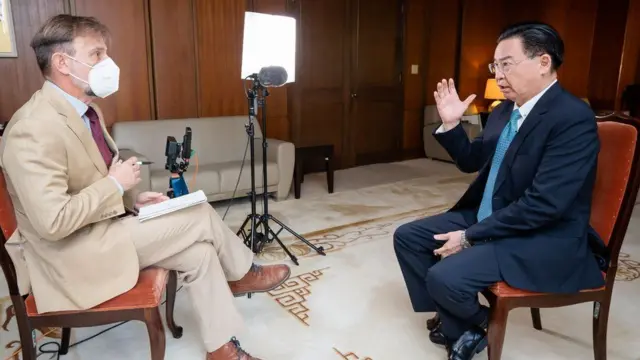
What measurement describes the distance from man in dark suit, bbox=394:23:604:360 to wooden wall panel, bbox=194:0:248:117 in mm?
3254

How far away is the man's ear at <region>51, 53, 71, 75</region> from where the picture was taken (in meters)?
1.49

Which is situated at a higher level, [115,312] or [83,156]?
[83,156]

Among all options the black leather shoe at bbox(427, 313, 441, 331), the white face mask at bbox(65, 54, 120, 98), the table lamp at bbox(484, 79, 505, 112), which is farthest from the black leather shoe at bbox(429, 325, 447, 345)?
the table lamp at bbox(484, 79, 505, 112)

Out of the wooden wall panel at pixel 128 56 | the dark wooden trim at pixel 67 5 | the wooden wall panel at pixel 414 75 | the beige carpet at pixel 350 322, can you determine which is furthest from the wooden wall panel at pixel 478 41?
the dark wooden trim at pixel 67 5

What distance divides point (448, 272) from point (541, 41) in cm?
83

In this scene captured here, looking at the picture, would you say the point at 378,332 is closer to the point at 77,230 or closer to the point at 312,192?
the point at 77,230

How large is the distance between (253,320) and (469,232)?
3.48 ft

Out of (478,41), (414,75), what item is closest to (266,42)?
(414,75)

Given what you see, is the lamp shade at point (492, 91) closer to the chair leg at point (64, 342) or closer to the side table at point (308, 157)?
the side table at point (308, 157)

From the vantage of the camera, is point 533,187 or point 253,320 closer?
point 533,187

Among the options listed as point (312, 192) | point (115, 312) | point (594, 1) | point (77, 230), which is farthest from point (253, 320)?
point (594, 1)

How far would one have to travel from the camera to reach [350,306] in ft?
7.47

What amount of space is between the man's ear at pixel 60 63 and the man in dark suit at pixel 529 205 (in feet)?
4.51

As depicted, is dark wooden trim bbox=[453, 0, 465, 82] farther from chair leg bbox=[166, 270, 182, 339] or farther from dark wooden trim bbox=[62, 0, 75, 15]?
chair leg bbox=[166, 270, 182, 339]
